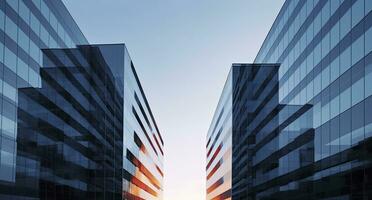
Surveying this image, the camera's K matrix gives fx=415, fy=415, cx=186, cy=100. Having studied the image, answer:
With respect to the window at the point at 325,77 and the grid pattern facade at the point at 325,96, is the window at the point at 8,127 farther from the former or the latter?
the window at the point at 325,77

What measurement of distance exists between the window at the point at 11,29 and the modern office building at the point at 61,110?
81 millimetres

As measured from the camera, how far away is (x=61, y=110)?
161ft

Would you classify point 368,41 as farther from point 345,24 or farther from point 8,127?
point 8,127

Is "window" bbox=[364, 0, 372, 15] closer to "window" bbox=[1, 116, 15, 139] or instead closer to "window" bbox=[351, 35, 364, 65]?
"window" bbox=[351, 35, 364, 65]

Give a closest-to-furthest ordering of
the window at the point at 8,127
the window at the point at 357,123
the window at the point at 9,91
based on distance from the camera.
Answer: the window at the point at 357,123 → the window at the point at 8,127 → the window at the point at 9,91

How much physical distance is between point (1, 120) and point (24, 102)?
5.17 meters

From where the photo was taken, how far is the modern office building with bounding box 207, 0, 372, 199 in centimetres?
2881

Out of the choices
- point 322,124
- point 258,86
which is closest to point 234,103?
point 258,86

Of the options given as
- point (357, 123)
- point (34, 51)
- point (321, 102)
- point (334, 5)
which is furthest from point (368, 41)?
point (34, 51)

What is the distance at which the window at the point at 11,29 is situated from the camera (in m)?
33.8

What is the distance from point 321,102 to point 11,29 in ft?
90.4

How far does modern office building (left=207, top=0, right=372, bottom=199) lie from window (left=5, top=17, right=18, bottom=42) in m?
26.6

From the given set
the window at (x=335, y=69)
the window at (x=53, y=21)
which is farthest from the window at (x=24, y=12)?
the window at (x=335, y=69)

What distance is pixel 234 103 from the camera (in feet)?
242
